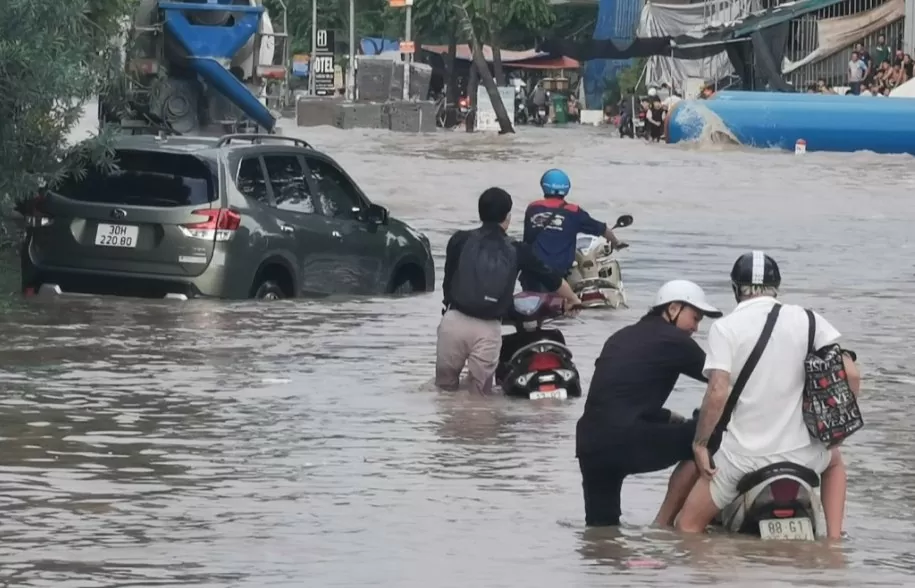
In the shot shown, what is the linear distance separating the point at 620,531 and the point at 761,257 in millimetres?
1338

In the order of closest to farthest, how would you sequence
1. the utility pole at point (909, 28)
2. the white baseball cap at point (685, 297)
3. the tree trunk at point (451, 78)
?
the white baseball cap at point (685, 297) < the utility pole at point (909, 28) < the tree trunk at point (451, 78)

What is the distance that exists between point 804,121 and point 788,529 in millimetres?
41191

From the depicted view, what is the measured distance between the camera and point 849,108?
159 feet

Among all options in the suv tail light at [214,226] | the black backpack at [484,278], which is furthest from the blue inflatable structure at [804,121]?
the black backpack at [484,278]

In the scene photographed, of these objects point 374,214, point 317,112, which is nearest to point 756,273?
point 374,214

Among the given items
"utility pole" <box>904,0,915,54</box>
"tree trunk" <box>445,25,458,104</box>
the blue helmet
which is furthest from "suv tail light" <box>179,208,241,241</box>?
"tree trunk" <box>445,25,458,104</box>

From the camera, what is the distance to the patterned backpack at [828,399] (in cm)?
852

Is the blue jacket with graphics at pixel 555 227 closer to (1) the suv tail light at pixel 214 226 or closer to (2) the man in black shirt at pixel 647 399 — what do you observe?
(1) the suv tail light at pixel 214 226

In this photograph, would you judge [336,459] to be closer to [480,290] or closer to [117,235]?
[480,290]

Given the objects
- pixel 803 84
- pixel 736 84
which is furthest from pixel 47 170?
pixel 736 84

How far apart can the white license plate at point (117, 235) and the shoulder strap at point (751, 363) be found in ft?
29.8

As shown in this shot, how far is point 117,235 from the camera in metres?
17.1

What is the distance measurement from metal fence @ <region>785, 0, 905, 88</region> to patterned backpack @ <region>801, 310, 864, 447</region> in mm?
50926

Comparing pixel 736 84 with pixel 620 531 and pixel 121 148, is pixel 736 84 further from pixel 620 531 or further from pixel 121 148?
pixel 620 531
